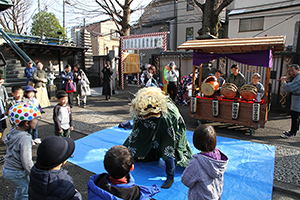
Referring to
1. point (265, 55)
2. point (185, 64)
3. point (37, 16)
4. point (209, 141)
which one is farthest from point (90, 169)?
point (37, 16)

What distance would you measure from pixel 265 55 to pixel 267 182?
11.6ft

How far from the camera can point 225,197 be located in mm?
2936

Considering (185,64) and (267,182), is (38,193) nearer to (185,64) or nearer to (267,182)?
(267,182)

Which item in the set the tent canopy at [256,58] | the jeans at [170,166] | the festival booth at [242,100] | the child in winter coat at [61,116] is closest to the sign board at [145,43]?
the festival booth at [242,100]

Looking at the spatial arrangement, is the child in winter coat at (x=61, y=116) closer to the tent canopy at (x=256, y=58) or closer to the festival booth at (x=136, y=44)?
the tent canopy at (x=256, y=58)

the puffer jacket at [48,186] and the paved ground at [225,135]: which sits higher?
the puffer jacket at [48,186]

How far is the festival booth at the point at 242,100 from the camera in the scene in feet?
17.4

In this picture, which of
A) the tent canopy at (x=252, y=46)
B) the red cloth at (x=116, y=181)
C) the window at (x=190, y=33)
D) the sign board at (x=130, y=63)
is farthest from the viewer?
the window at (x=190, y=33)

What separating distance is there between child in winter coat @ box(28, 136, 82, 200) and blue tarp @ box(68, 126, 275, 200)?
1.70m

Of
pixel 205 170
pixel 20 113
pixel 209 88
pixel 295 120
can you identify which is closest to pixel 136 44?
Answer: pixel 209 88

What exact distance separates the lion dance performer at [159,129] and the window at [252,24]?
15759mm

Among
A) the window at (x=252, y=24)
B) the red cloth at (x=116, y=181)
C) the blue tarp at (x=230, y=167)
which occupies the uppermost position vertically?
the window at (x=252, y=24)

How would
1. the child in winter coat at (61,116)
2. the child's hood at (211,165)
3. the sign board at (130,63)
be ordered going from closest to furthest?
the child's hood at (211,165), the child in winter coat at (61,116), the sign board at (130,63)

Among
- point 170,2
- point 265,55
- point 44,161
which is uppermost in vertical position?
point 170,2
